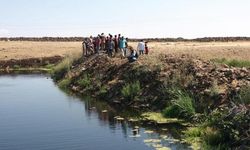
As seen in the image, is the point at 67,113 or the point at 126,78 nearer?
the point at 67,113

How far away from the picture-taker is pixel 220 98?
2816cm

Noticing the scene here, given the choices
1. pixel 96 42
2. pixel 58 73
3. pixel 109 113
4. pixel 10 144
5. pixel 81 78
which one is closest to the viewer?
pixel 10 144

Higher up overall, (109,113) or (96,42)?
(96,42)

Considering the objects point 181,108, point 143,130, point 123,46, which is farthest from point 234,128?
point 123,46

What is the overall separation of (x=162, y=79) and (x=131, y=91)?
90.5 inches

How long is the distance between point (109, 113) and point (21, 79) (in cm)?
2661

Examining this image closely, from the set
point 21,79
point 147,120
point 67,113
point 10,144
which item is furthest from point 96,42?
point 10,144

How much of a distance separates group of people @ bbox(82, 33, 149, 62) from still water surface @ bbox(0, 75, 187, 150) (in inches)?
266

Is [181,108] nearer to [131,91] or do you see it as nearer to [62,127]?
[62,127]

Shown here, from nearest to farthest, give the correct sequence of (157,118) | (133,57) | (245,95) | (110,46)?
(245,95)
(157,118)
(133,57)
(110,46)

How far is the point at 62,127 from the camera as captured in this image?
89.4 ft

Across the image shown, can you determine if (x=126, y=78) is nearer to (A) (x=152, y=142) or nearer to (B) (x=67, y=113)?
(B) (x=67, y=113)

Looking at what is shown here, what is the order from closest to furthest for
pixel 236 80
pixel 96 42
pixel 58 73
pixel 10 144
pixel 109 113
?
pixel 10 144, pixel 236 80, pixel 109 113, pixel 96 42, pixel 58 73

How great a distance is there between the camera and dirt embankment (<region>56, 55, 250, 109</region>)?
29.4m
